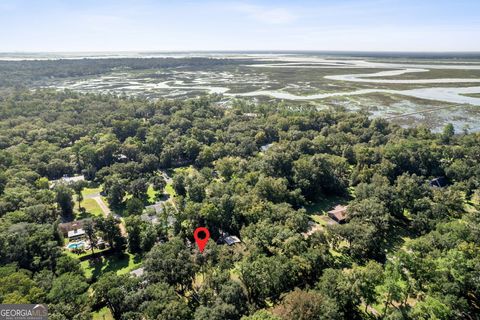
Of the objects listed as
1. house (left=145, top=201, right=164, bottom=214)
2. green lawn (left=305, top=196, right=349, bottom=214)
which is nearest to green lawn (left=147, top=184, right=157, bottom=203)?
house (left=145, top=201, right=164, bottom=214)

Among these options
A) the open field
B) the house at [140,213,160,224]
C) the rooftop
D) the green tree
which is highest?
the open field

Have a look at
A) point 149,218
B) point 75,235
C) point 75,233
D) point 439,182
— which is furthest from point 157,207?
point 439,182

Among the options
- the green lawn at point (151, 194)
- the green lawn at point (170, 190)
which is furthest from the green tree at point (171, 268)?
the green lawn at point (170, 190)

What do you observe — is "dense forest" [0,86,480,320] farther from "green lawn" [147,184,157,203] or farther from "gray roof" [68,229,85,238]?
"gray roof" [68,229,85,238]

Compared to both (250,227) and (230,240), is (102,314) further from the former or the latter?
(250,227)

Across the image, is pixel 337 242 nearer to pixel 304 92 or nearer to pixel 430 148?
pixel 430 148
